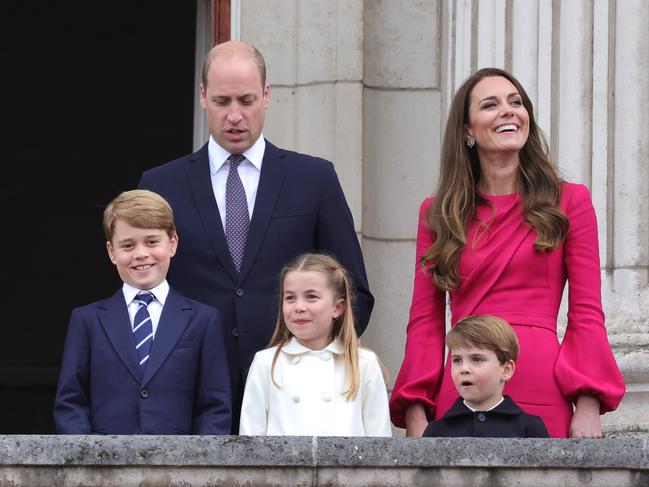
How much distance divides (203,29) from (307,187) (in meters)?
3.21

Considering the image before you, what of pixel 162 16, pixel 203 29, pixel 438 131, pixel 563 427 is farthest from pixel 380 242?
pixel 162 16

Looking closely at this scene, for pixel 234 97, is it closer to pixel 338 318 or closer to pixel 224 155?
pixel 224 155

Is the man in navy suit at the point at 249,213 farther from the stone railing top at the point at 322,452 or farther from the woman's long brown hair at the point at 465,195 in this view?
the stone railing top at the point at 322,452

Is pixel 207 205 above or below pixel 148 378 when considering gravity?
above

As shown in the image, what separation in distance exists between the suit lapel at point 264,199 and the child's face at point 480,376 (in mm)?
762

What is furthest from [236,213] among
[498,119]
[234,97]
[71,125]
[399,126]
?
[71,125]

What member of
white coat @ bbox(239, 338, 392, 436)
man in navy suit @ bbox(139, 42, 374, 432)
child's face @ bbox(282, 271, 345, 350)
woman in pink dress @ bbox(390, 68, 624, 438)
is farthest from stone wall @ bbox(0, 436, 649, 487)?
man in navy suit @ bbox(139, 42, 374, 432)

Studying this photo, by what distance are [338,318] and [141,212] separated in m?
0.69

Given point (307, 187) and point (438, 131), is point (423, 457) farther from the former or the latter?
point (438, 131)

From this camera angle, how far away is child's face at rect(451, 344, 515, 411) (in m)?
5.29

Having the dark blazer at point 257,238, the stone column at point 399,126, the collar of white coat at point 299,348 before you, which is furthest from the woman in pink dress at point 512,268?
the stone column at point 399,126

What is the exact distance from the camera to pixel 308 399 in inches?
216

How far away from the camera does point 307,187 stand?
585 cm

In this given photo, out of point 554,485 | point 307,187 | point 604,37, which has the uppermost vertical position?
point 604,37
